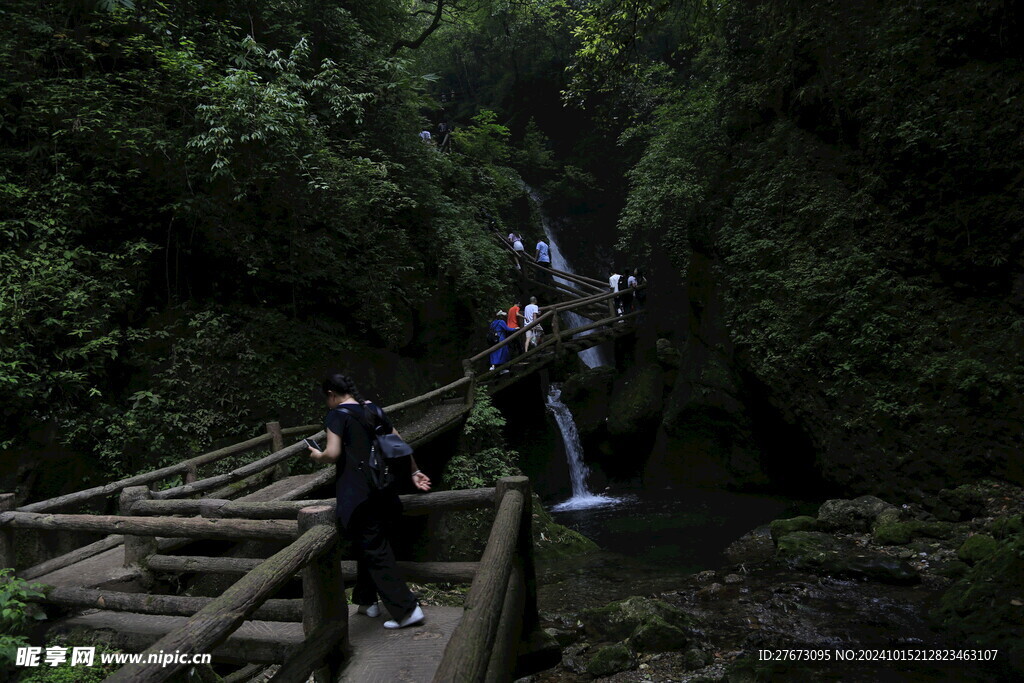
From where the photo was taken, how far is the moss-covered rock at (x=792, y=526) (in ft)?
32.2

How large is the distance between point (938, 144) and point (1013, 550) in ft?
22.4

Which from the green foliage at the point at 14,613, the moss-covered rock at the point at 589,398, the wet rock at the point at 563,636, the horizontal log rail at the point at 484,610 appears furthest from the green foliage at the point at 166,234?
the moss-covered rock at the point at 589,398

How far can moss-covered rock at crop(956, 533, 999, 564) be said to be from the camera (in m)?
7.04

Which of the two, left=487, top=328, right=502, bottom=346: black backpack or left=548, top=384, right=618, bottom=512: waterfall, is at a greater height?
left=487, top=328, right=502, bottom=346: black backpack

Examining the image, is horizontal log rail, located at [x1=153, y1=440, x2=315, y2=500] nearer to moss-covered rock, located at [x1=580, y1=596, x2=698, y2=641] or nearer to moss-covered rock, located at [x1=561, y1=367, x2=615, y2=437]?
moss-covered rock, located at [x1=580, y1=596, x2=698, y2=641]

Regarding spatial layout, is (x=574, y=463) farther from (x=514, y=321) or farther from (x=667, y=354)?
(x=514, y=321)

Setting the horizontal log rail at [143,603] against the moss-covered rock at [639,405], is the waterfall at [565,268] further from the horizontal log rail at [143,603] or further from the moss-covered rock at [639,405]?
the horizontal log rail at [143,603]

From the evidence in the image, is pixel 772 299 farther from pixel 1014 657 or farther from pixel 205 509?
pixel 205 509

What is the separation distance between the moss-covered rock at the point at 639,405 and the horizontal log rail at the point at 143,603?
1362cm

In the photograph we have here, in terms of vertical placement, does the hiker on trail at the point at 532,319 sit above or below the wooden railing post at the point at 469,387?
above


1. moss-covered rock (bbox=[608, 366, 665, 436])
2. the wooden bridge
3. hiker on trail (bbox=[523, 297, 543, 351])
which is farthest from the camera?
moss-covered rock (bbox=[608, 366, 665, 436])

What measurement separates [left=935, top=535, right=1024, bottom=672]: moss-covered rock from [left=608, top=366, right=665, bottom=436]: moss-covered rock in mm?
10161

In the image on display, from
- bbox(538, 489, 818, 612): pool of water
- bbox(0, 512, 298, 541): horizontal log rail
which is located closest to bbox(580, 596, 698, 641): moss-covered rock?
bbox(538, 489, 818, 612): pool of water

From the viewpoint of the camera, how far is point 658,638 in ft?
21.4
